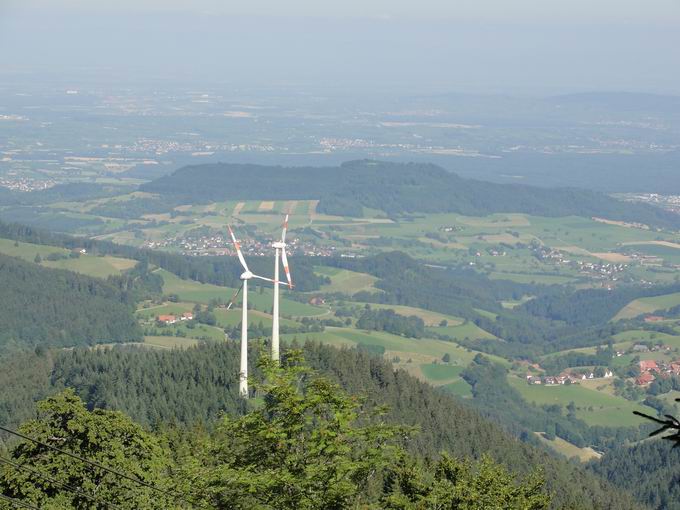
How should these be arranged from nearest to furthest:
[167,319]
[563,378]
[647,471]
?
[647,471] → [563,378] → [167,319]

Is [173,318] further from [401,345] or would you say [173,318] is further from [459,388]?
[459,388]

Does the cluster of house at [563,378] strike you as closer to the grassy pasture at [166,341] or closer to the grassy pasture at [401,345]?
the grassy pasture at [401,345]

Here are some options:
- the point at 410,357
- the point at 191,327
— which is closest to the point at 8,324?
the point at 191,327

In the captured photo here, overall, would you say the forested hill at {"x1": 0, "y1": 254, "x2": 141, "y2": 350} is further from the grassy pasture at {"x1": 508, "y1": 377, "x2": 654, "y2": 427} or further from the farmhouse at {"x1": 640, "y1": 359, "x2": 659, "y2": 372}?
the farmhouse at {"x1": 640, "y1": 359, "x2": 659, "y2": 372}

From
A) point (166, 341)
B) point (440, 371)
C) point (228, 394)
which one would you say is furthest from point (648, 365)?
point (228, 394)

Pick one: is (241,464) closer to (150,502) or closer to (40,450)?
(150,502)

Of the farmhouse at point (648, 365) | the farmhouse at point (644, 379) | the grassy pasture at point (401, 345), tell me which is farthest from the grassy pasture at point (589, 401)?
the farmhouse at point (648, 365)
